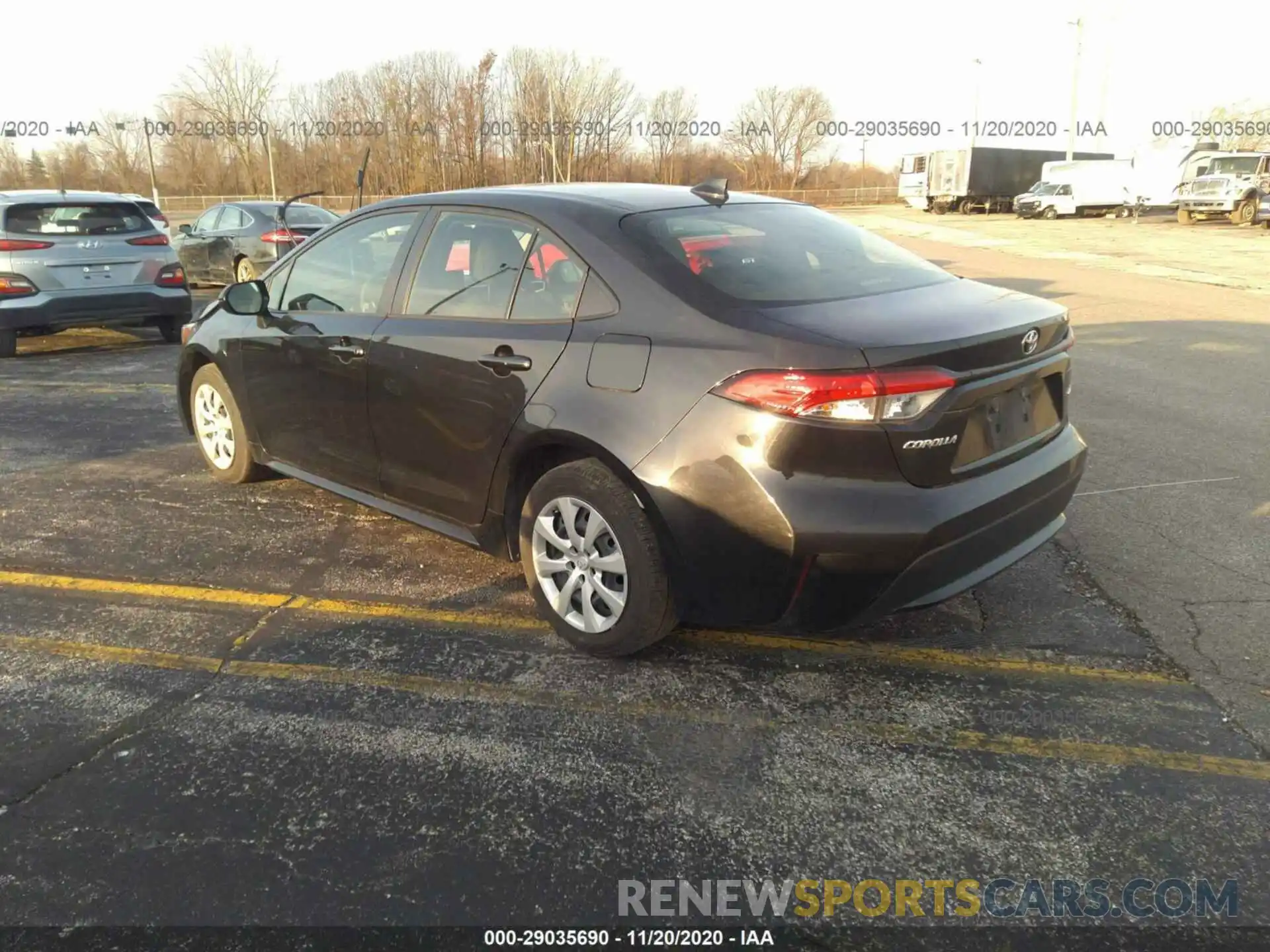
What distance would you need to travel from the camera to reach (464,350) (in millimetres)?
3570

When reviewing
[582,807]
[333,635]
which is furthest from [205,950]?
[333,635]

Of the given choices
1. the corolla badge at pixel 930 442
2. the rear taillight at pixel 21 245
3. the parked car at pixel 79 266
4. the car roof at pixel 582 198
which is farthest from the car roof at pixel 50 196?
the corolla badge at pixel 930 442

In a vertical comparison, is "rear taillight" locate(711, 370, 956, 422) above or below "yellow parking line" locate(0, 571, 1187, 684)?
above

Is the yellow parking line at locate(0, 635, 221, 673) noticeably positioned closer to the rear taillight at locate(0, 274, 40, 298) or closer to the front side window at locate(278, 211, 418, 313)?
the front side window at locate(278, 211, 418, 313)

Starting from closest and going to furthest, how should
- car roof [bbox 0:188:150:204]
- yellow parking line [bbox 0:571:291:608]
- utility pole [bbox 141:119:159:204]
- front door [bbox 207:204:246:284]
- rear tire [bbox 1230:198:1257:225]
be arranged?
yellow parking line [bbox 0:571:291:608] → car roof [bbox 0:188:150:204] → front door [bbox 207:204:246:284] → rear tire [bbox 1230:198:1257:225] → utility pole [bbox 141:119:159:204]

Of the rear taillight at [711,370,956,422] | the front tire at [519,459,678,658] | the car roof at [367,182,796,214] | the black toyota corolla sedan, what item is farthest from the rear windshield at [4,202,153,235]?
the rear taillight at [711,370,956,422]

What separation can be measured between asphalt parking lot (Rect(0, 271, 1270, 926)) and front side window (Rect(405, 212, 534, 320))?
122cm

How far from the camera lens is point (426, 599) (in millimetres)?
3926

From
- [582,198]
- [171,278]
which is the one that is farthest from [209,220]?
[582,198]

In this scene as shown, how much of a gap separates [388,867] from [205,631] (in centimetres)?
173

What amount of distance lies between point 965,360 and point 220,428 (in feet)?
13.8

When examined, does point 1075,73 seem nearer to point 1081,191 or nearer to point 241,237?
point 1081,191

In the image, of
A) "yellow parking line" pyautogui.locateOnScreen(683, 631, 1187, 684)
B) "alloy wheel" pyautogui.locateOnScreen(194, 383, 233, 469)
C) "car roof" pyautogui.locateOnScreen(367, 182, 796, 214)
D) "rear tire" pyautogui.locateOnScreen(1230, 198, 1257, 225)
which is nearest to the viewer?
"yellow parking line" pyautogui.locateOnScreen(683, 631, 1187, 684)

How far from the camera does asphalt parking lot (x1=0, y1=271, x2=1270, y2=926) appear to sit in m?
2.31
